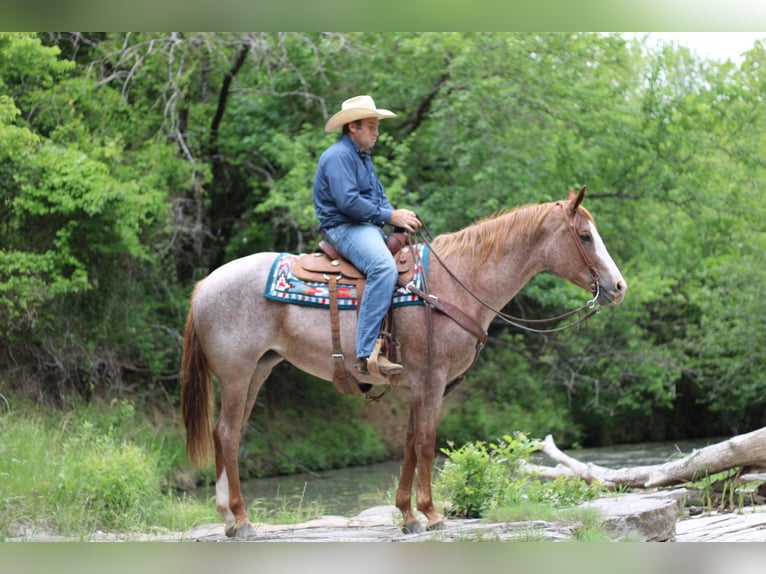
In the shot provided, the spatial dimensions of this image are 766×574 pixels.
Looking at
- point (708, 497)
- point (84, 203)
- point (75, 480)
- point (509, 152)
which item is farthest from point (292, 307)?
point (509, 152)

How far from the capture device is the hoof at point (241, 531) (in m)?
5.37

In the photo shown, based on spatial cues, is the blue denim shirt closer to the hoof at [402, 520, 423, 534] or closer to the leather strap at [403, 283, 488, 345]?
the leather strap at [403, 283, 488, 345]

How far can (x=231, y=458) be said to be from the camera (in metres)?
5.41

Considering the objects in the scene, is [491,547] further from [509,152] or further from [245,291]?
[509,152]

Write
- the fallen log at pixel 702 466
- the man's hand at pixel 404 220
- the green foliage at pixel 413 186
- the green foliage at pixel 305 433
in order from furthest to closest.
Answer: the green foliage at pixel 305 433, the green foliage at pixel 413 186, the fallen log at pixel 702 466, the man's hand at pixel 404 220

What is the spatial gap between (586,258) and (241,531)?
2.64 metres

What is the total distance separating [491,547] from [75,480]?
10.6 ft

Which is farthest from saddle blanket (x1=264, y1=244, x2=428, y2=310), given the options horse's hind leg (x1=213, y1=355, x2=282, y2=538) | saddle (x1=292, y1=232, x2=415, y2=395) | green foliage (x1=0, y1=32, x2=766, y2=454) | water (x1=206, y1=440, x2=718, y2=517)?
green foliage (x1=0, y1=32, x2=766, y2=454)

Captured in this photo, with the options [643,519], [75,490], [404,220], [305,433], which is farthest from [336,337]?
[305,433]

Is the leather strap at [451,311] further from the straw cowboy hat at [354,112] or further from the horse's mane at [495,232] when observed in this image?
the straw cowboy hat at [354,112]

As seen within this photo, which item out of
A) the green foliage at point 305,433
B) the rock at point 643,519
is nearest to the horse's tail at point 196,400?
the rock at point 643,519

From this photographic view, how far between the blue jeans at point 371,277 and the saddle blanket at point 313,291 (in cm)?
12

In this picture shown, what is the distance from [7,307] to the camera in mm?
9344
